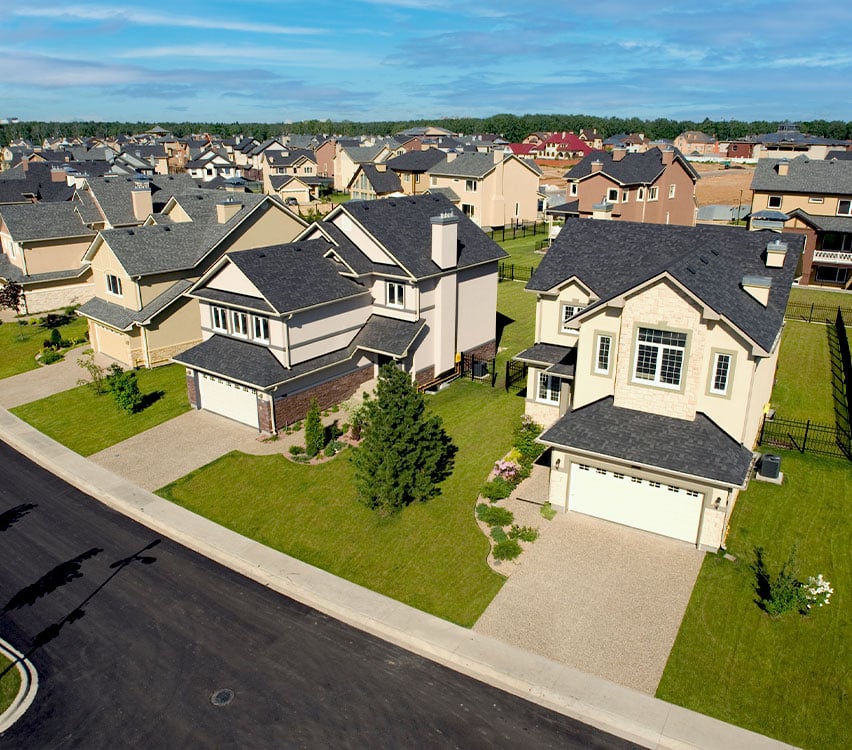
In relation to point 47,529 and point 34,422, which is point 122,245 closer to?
point 34,422

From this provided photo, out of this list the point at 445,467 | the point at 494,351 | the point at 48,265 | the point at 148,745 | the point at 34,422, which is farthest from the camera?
the point at 48,265

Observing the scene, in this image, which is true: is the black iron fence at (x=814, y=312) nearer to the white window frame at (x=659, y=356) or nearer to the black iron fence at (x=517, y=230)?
the white window frame at (x=659, y=356)

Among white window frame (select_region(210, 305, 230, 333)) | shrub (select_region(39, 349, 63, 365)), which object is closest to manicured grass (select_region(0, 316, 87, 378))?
shrub (select_region(39, 349, 63, 365))

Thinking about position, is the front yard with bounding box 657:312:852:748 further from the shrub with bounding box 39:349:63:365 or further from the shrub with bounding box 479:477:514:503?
the shrub with bounding box 39:349:63:365

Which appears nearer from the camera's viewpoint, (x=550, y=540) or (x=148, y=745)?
(x=148, y=745)

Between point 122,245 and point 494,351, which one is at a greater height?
point 122,245

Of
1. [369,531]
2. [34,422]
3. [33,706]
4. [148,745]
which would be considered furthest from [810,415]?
[34,422]

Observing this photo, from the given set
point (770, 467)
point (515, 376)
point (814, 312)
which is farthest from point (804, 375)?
point (515, 376)
